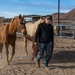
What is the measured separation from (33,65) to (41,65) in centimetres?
27

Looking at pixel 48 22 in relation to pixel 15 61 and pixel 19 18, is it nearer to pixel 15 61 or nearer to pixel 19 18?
pixel 19 18

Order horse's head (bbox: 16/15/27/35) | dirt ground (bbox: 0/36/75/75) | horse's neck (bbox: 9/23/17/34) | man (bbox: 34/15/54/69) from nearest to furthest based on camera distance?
dirt ground (bbox: 0/36/75/75) < man (bbox: 34/15/54/69) < horse's head (bbox: 16/15/27/35) < horse's neck (bbox: 9/23/17/34)

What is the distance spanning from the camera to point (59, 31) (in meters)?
24.1

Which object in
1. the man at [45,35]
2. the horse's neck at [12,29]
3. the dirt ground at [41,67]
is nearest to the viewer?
the dirt ground at [41,67]

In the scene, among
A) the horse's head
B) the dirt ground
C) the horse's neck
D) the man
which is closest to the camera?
the dirt ground

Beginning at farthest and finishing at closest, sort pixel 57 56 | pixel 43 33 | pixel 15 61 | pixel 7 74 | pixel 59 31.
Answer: pixel 59 31, pixel 57 56, pixel 15 61, pixel 43 33, pixel 7 74

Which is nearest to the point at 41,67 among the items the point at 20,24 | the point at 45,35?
the point at 45,35

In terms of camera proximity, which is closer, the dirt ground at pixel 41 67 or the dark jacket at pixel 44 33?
the dirt ground at pixel 41 67

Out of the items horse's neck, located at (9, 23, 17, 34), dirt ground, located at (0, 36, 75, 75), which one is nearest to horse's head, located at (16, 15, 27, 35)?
horse's neck, located at (9, 23, 17, 34)

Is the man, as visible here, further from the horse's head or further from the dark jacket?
the horse's head

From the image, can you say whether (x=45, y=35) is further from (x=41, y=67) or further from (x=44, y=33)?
(x=41, y=67)

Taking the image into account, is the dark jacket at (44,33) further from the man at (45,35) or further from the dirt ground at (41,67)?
the dirt ground at (41,67)

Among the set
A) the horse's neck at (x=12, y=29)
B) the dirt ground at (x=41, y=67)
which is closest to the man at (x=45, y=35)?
the dirt ground at (x=41, y=67)

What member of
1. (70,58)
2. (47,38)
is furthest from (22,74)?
(70,58)
